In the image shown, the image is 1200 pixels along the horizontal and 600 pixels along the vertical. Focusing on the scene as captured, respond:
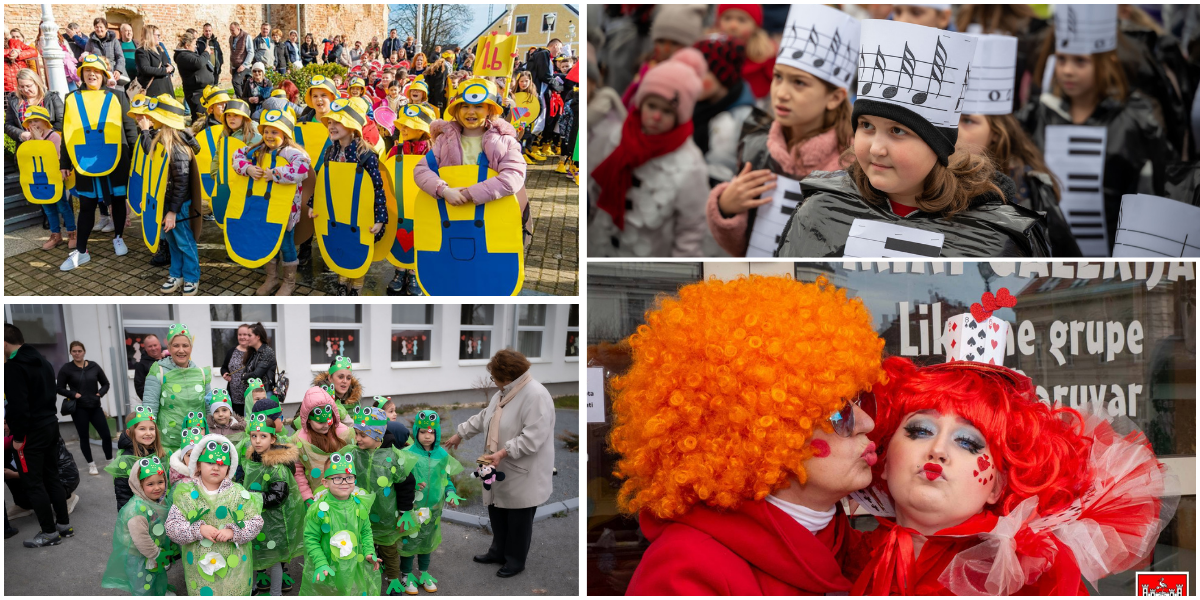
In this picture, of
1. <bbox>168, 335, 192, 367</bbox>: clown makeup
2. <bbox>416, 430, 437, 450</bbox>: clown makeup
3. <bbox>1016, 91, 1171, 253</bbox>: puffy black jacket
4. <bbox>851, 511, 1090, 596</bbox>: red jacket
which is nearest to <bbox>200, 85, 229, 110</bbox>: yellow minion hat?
<bbox>168, 335, 192, 367</bbox>: clown makeup

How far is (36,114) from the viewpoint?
3.07 meters

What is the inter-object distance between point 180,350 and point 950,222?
2945 mm

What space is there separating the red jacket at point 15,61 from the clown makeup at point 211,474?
5.69 ft

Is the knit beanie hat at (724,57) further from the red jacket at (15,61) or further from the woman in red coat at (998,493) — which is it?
the red jacket at (15,61)

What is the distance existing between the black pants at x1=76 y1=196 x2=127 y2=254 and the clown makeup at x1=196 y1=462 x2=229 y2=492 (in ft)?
3.79

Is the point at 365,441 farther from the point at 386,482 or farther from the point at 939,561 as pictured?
the point at 939,561

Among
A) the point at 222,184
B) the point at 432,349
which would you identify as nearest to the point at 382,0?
the point at 222,184

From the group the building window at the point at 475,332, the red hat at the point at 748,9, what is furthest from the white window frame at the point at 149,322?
the red hat at the point at 748,9

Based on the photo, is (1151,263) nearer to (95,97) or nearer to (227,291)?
(227,291)

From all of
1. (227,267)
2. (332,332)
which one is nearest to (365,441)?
(332,332)

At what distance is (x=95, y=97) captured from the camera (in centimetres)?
321

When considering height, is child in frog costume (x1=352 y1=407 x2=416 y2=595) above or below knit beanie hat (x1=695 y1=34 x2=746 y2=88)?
below

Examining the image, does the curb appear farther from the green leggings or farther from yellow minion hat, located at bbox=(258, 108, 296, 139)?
yellow minion hat, located at bbox=(258, 108, 296, 139)

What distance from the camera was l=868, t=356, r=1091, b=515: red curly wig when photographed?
2.04 m
